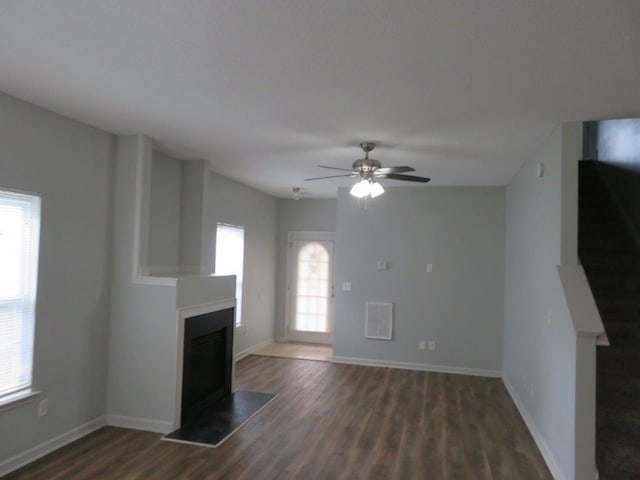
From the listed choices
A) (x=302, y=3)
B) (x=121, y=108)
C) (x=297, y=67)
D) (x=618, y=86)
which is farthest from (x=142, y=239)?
(x=618, y=86)

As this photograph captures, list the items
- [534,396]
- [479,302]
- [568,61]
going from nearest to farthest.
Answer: [568,61], [534,396], [479,302]

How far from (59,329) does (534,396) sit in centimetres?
417

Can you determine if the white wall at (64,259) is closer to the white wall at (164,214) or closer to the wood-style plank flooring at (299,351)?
the white wall at (164,214)

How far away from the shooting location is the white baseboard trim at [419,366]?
5.96 meters

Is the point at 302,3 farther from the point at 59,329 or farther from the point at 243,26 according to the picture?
the point at 59,329

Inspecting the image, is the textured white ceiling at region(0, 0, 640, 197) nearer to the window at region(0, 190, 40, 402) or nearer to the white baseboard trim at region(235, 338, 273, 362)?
the window at region(0, 190, 40, 402)

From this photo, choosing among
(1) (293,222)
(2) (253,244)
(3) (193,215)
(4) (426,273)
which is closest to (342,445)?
(3) (193,215)

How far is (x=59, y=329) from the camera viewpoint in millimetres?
3402

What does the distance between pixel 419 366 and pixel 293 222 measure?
11.0 ft

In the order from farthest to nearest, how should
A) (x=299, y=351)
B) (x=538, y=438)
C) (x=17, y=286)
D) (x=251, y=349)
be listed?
(x=299, y=351) → (x=251, y=349) → (x=538, y=438) → (x=17, y=286)

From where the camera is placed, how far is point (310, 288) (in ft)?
25.3

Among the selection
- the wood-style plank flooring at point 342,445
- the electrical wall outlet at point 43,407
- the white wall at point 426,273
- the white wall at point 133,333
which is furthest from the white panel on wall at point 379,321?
the electrical wall outlet at point 43,407

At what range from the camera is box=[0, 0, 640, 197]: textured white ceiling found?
73.6 inches

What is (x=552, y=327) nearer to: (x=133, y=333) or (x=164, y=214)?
(x=133, y=333)
